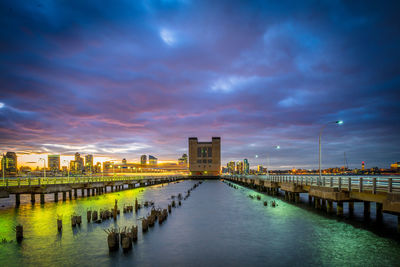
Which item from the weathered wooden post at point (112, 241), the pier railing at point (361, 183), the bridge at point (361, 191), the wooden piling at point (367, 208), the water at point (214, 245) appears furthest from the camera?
the wooden piling at point (367, 208)

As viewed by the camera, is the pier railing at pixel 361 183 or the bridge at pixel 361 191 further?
the pier railing at pixel 361 183

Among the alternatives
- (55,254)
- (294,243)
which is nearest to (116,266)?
(55,254)

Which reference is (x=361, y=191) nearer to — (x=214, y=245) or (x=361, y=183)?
(x=361, y=183)

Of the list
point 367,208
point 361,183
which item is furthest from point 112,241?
point 367,208

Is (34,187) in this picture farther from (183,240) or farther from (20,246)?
(183,240)

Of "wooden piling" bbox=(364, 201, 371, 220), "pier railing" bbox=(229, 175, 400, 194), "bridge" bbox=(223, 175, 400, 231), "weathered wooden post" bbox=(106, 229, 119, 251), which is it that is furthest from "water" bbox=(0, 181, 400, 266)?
"pier railing" bbox=(229, 175, 400, 194)

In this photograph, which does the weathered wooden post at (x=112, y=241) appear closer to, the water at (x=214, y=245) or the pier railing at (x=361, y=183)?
the water at (x=214, y=245)

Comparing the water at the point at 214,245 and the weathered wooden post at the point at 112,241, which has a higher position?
the weathered wooden post at the point at 112,241

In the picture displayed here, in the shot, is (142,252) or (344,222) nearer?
(142,252)

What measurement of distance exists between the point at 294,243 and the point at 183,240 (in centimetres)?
940

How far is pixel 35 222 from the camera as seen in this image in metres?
29.5

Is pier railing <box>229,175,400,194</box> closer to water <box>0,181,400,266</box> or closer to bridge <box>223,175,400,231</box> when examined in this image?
bridge <box>223,175,400,231</box>

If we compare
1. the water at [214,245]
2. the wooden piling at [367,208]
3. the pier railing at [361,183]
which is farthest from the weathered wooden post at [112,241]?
the wooden piling at [367,208]

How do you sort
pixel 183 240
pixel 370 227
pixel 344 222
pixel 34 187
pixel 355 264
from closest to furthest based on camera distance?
1. pixel 355 264
2. pixel 183 240
3. pixel 370 227
4. pixel 344 222
5. pixel 34 187
